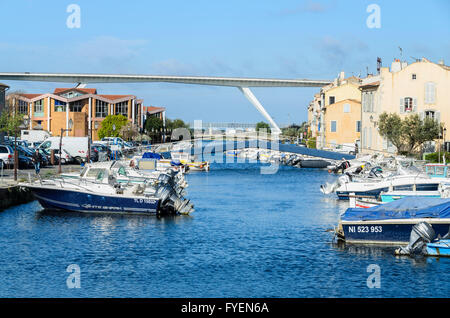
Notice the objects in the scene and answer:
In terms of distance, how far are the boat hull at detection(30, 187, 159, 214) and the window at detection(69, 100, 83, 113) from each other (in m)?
74.0

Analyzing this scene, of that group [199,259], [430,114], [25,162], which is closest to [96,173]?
[199,259]

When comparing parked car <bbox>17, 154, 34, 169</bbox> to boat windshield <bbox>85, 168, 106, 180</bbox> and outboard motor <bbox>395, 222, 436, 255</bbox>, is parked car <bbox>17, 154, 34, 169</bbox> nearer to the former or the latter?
boat windshield <bbox>85, 168, 106, 180</bbox>

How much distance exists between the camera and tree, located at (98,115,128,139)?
3863 inches

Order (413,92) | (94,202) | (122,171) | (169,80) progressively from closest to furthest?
1. (94,202)
2. (122,171)
3. (413,92)
4. (169,80)

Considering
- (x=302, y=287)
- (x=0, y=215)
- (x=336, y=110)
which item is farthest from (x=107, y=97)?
(x=302, y=287)

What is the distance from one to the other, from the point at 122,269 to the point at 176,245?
14.2 feet

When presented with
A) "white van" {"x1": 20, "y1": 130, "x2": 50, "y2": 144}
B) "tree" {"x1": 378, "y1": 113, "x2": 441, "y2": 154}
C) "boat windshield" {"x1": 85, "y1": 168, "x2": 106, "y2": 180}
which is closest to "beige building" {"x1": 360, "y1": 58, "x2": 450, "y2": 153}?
"tree" {"x1": 378, "y1": 113, "x2": 441, "y2": 154}

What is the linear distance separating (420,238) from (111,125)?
7978 centimetres

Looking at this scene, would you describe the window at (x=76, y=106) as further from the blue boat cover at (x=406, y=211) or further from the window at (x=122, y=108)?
the blue boat cover at (x=406, y=211)

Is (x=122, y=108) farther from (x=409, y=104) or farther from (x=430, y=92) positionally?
(x=430, y=92)

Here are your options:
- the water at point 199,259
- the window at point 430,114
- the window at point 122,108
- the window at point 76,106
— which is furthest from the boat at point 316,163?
the water at point 199,259

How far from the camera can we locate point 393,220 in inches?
944

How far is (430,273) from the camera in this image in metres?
20.8
